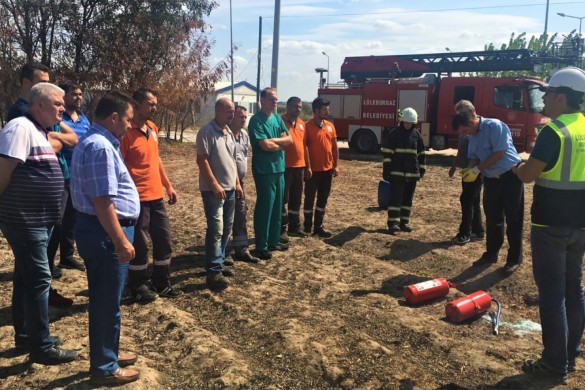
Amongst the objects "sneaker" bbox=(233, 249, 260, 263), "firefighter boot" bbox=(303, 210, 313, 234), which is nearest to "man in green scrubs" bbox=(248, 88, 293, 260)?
"sneaker" bbox=(233, 249, 260, 263)

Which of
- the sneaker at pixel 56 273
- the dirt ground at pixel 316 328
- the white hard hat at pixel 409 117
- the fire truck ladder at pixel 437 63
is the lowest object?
the dirt ground at pixel 316 328

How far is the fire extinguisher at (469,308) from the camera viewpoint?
438cm

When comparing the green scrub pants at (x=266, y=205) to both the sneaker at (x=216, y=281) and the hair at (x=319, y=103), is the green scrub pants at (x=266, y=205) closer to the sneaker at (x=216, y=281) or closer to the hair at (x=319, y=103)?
the sneaker at (x=216, y=281)

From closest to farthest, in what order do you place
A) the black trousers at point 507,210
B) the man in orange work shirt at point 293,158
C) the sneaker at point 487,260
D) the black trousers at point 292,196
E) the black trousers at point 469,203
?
1. the black trousers at point 507,210
2. the sneaker at point 487,260
3. the man in orange work shirt at point 293,158
4. the black trousers at point 292,196
5. the black trousers at point 469,203

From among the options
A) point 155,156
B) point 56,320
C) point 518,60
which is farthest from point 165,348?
point 518,60

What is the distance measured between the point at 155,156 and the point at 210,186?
0.62 m

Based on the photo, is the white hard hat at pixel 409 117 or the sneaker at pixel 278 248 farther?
the white hard hat at pixel 409 117

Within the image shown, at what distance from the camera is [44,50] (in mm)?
17203

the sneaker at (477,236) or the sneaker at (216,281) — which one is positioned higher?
the sneaker at (477,236)

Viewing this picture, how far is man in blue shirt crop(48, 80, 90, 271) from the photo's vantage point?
15.2 ft

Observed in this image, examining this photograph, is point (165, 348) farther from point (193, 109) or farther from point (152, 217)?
point (193, 109)

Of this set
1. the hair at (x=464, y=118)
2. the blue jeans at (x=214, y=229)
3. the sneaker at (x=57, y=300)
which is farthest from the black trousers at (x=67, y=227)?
the hair at (x=464, y=118)

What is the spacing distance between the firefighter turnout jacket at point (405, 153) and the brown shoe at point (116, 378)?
201 inches

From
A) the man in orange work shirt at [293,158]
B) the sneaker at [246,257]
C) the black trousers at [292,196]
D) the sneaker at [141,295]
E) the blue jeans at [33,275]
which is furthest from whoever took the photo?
the black trousers at [292,196]
